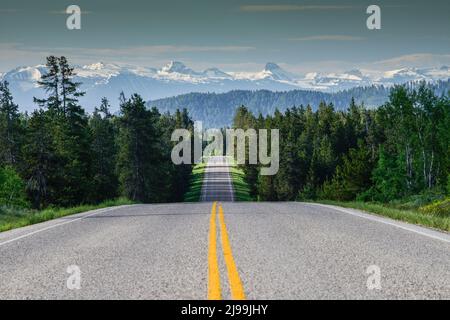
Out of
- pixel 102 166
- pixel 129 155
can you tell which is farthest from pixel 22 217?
pixel 102 166

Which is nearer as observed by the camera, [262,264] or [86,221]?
[262,264]

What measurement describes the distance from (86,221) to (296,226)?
248 inches

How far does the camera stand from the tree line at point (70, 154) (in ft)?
139

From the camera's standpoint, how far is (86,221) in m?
14.5

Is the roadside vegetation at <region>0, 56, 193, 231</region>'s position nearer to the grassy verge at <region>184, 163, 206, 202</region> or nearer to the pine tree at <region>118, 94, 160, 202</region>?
the pine tree at <region>118, 94, 160, 202</region>

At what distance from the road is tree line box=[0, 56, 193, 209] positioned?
3113 centimetres

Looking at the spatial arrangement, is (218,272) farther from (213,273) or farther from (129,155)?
(129,155)

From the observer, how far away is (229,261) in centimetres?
760

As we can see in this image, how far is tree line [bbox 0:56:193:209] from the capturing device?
42.5 metres

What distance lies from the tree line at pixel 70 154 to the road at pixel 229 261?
3113 centimetres

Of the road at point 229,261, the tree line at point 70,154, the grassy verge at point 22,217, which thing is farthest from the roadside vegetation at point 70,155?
the road at point 229,261

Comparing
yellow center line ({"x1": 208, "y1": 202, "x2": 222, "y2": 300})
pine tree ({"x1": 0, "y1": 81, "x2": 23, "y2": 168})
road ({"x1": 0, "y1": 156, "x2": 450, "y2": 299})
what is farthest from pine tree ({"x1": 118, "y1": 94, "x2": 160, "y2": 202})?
yellow center line ({"x1": 208, "y1": 202, "x2": 222, "y2": 300})

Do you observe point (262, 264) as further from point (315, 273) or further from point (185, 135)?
point (185, 135)
